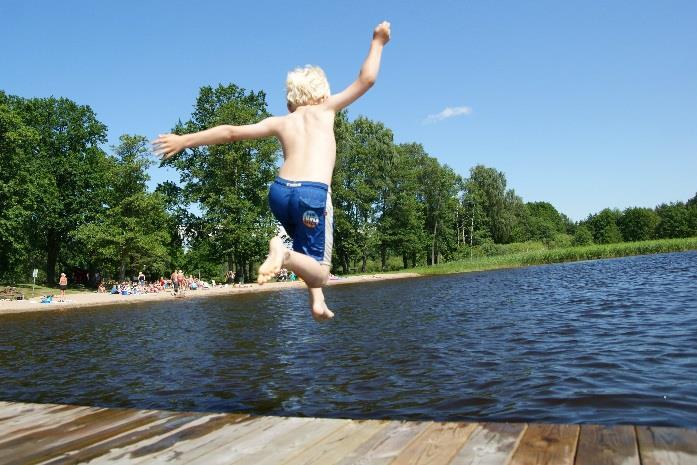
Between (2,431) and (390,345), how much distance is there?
8820 mm

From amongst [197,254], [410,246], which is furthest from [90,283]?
[410,246]

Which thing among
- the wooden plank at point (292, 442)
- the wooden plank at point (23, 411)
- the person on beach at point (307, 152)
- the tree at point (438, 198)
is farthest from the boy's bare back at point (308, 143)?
the tree at point (438, 198)

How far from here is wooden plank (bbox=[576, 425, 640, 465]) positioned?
373cm

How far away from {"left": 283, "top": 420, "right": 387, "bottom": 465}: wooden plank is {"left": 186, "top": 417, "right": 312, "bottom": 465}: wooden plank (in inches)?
16.9

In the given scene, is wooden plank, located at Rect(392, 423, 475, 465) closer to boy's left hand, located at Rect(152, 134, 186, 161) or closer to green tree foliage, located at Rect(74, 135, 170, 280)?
boy's left hand, located at Rect(152, 134, 186, 161)

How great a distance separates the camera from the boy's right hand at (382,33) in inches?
142

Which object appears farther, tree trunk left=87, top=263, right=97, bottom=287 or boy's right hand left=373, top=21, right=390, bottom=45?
tree trunk left=87, top=263, right=97, bottom=287

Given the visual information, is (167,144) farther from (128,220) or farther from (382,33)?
(128,220)

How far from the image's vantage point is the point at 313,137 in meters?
3.69

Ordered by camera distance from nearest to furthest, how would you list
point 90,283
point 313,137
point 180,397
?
point 313,137
point 180,397
point 90,283

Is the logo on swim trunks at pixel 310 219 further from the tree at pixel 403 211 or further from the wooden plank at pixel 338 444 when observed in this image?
the tree at pixel 403 211

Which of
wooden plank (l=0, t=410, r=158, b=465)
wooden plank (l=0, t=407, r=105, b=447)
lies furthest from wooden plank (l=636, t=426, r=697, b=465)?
wooden plank (l=0, t=407, r=105, b=447)

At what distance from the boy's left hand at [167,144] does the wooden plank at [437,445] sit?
9.04 feet

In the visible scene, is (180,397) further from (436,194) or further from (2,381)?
(436,194)
